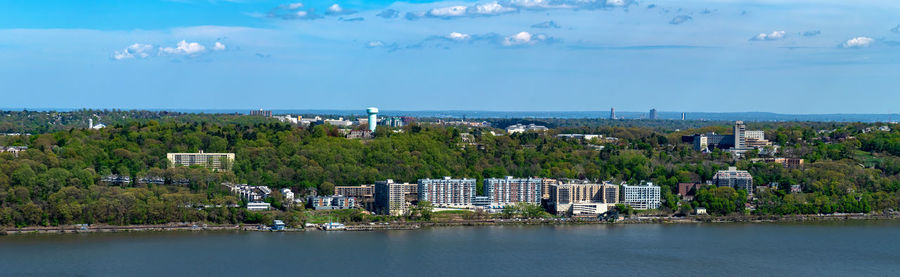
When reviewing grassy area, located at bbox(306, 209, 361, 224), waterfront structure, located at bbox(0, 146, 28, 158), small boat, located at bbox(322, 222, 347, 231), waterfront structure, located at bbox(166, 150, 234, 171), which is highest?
waterfront structure, located at bbox(0, 146, 28, 158)

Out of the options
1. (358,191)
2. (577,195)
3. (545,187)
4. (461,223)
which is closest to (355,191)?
(358,191)

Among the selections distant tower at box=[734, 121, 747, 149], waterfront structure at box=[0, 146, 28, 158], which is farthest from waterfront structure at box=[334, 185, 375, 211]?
distant tower at box=[734, 121, 747, 149]

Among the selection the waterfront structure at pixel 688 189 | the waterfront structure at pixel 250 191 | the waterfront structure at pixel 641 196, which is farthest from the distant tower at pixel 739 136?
the waterfront structure at pixel 250 191

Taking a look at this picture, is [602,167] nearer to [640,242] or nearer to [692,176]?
[692,176]

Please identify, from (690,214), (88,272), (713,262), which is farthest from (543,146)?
(88,272)

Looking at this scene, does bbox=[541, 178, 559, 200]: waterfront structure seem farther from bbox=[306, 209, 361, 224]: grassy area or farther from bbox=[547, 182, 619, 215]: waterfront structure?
bbox=[306, 209, 361, 224]: grassy area

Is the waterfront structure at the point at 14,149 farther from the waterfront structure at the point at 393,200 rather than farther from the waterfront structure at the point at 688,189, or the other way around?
the waterfront structure at the point at 688,189

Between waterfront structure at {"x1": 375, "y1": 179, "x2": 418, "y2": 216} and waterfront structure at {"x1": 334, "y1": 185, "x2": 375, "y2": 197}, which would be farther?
waterfront structure at {"x1": 334, "y1": 185, "x2": 375, "y2": 197}
